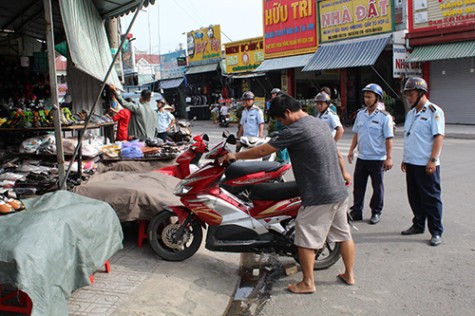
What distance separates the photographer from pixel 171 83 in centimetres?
3475

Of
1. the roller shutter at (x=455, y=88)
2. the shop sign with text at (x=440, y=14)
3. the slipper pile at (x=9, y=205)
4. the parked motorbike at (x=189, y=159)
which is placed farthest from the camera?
the roller shutter at (x=455, y=88)

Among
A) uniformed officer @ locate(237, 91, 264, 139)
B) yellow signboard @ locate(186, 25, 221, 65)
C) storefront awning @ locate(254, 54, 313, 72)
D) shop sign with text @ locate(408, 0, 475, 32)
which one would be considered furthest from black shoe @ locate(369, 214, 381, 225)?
yellow signboard @ locate(186, 25, 221, 65)

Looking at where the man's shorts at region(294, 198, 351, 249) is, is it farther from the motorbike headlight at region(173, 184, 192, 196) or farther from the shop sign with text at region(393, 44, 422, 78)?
the shop sign with text at region(393, 44, 422, 78)

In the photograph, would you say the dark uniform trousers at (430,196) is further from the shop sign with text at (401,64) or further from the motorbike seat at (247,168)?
the shop sign with text at (401,64)

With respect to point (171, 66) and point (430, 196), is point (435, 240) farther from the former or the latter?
point (171, 66)

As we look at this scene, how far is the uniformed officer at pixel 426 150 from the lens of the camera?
17.1ft

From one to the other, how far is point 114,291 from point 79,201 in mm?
858

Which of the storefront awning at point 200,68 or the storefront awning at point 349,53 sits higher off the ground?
the storefront awning at point 200,68

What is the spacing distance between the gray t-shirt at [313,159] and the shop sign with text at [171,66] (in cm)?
3101

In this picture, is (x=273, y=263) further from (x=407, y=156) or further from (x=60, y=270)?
(x=60, y=270)

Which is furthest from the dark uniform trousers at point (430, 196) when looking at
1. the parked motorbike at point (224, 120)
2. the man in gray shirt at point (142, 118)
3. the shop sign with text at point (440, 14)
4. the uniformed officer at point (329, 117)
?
the parked motorbike at point (224, 120)

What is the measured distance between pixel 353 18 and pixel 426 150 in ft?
56.0

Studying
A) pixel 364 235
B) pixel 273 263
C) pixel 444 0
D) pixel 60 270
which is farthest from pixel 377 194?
pixel 444 0

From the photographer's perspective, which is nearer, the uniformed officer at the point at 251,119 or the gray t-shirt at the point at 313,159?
the gray t-shirt at the point at 313,159
